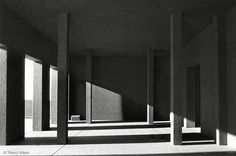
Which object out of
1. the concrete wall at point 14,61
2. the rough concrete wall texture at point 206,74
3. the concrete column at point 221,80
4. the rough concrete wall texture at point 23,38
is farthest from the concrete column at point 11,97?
the rough concrete wall texture at point 206,74

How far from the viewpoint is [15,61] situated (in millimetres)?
11531

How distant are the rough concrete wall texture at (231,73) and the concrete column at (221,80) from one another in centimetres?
13

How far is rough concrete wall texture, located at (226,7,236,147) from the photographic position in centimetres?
1000

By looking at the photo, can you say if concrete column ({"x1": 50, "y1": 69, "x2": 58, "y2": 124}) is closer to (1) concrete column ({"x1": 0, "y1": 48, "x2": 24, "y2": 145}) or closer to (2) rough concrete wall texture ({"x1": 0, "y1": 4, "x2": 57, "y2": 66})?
(2) rough concrete wall texture ({"x1": 0, "y1": 4, "x2": 57, "y2": 66})

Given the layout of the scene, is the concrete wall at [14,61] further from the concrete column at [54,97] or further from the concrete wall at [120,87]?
the concrete wall at [120,87]

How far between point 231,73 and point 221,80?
415 mm

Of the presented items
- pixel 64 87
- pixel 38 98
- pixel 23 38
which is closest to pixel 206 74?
pixel 64 87

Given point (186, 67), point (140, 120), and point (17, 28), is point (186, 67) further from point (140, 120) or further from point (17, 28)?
point (17, 28)

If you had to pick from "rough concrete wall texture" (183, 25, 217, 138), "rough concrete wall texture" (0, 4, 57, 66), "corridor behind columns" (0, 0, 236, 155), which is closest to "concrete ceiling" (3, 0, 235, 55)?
"corridor behind columns" (0, 0, 236, 155)

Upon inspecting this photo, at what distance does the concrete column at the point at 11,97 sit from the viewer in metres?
10.6

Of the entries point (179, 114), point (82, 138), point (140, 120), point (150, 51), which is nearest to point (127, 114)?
point (140, 120)

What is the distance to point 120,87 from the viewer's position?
22312 mm

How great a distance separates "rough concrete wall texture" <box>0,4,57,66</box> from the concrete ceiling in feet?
0.83

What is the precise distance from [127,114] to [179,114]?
38.3ft
